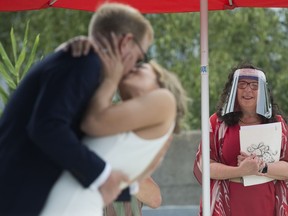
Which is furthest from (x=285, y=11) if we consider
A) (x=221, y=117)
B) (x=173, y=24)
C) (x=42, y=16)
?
(x=221, y=117)

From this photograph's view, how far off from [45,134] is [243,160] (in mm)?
2275

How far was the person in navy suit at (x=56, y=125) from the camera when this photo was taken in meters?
3.04

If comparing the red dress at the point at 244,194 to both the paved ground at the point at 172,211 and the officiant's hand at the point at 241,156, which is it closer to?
the officiant's hand at the point at 241,156

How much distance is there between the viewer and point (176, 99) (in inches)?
135

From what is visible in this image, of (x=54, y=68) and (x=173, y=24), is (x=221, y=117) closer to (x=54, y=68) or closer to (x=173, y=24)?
(x=54, y=68)

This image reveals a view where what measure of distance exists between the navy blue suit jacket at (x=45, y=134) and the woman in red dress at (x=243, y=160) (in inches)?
83.9

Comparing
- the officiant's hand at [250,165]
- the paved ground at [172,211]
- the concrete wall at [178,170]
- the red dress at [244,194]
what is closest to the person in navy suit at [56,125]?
the officiant's hand at [250,165]

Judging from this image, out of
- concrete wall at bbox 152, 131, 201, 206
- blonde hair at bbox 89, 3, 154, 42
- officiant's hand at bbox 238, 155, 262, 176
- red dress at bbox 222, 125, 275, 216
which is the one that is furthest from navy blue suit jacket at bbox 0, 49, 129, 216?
concrete wall at bbox 152, 131, 201, 206

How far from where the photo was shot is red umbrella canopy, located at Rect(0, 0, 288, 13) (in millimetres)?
5320

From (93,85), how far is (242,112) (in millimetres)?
2318

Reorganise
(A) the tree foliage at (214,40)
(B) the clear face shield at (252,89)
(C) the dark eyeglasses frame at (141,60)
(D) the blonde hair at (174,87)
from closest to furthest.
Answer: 1. (C) the dark eyeglasses frame at (141,60)
2. (D) the blonde hair at (174,87)
3. (B) the clear face shield at (252,89)
4. (A) the tree foliage at (214,40)

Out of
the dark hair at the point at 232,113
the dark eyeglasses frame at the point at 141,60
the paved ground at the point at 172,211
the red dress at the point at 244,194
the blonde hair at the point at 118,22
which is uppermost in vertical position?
the blonde hair at the point at 118,22

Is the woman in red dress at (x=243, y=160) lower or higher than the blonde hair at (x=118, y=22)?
lower

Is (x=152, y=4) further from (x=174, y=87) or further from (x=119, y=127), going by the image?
(x=119, y=127)
